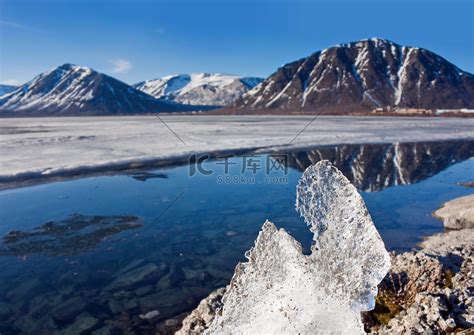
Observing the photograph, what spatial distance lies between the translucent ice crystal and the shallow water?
8.12 feet

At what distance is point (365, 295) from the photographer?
3807mm

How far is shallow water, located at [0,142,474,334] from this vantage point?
6520mm

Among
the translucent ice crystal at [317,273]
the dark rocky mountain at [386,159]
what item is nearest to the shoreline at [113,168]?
the dark rocky mountain at [386,159]

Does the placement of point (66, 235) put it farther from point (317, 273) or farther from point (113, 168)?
point (113, 168)

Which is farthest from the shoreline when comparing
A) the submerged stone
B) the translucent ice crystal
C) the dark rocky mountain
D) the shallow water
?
the translucent ice crystal

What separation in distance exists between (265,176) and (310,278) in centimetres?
1316

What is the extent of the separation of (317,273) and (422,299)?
3.88 feet

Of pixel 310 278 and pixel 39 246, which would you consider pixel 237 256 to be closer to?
A: pixel 310 278

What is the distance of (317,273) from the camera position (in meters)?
4.24

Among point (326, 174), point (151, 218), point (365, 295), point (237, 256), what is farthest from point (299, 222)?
point (365, 295)

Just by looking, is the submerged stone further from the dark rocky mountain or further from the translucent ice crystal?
the dark rocky mountain

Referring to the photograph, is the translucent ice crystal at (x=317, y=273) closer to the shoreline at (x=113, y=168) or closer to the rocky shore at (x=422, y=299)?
the rocky shore at (x=422, y=299)

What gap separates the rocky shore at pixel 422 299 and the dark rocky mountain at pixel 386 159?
9.65m

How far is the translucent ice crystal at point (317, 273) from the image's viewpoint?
150 inches
